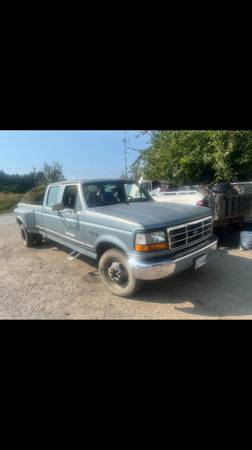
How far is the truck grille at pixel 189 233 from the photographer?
3096 mm

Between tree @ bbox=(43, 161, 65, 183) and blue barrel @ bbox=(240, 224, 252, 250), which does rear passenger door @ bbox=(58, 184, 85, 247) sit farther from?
tree @ bbox=(43, 161, 65, 183)

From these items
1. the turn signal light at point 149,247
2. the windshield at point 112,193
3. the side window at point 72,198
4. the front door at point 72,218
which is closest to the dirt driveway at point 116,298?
the front door at point 72,218

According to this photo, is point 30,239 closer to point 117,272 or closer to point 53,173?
point 117,272

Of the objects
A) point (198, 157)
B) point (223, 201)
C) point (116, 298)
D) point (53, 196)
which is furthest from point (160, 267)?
point (198, 157)

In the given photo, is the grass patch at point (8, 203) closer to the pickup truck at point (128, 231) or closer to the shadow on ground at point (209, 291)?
the pickup truck at point (128, 231)

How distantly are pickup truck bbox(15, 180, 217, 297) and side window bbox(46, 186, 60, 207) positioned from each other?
0.25ft

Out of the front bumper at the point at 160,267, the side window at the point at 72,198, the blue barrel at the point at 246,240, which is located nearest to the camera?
the front bumper at the point at 160,267

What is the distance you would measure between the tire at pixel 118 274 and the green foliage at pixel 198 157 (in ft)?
20.3

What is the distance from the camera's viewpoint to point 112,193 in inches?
168

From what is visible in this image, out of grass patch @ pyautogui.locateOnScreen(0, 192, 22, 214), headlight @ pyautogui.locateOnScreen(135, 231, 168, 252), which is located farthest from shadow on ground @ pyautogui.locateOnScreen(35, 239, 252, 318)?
grass patch @ pyautogui.locateOnScreen(0, 192, 22, 214)

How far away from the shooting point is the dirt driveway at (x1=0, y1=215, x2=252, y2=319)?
309 centimetres

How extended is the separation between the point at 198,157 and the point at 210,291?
20.9 feet
